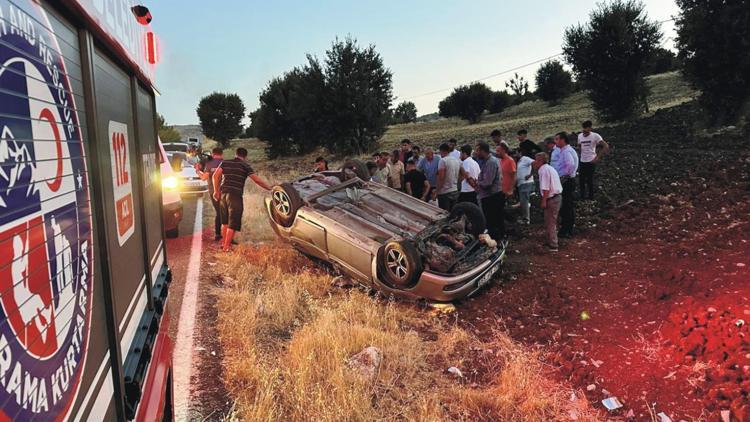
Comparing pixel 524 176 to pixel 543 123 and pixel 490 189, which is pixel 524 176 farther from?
pixel 543 123

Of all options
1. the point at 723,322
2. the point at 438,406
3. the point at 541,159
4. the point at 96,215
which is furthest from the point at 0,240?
the point at 541,159

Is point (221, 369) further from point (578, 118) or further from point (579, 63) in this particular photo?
point (578, 118)

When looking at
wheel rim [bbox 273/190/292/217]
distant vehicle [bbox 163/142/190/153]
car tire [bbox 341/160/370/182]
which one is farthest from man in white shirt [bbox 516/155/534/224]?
distant vehicle [bbox 163/142/190/153]

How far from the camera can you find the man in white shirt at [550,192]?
7.00m

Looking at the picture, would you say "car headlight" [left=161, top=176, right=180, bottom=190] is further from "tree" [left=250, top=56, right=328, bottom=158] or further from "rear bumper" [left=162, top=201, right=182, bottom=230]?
"tree" [left=250, top=56, right=328, bottom=158]

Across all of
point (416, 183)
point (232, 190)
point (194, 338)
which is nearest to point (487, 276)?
point (194, 338)

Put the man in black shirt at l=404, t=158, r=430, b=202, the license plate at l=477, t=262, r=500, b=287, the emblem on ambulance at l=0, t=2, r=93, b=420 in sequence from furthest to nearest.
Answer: the man in black shirt at l=404, t=158, r=430, b=202 → the license plate at l=477, t=262, r=500, b=287 → the emblem on ambulance at l=0, t=2, r=93, b=420

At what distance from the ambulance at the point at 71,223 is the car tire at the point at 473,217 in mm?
4560

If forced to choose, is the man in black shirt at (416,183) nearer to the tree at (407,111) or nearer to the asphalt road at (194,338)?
the asphalt road at (194,338)

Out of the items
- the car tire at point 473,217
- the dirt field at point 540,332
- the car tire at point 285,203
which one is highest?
the car tire at point 285,203

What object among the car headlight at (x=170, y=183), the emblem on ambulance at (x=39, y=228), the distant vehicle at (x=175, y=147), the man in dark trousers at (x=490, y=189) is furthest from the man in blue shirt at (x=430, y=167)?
the distant vehicle at (x=175, y=147)

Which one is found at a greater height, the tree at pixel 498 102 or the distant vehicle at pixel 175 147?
the tree at pixel 498 102

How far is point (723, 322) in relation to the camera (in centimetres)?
394

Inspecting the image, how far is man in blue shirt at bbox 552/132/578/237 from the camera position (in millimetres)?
7754
